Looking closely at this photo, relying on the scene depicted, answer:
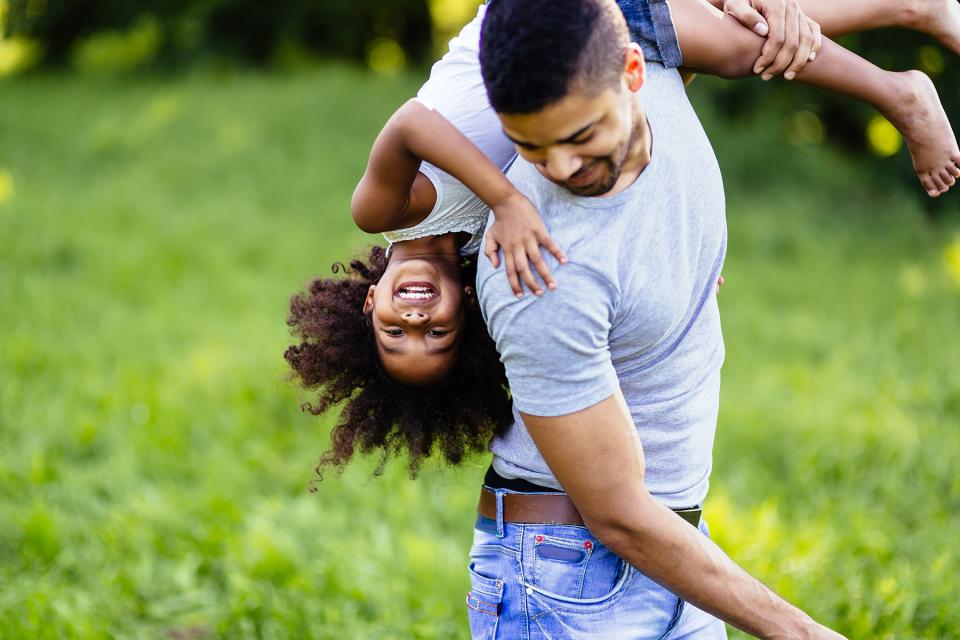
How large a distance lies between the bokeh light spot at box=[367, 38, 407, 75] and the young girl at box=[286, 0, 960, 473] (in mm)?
12045

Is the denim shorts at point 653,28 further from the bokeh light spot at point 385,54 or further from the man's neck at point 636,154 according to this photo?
the bokeh light spot at point 385,54

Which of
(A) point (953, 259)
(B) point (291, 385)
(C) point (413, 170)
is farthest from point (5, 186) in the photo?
(C) point (413, 170)

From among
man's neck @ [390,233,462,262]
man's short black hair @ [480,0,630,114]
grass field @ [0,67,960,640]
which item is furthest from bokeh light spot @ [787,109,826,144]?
man's short black hair @ [480,0,630,114]

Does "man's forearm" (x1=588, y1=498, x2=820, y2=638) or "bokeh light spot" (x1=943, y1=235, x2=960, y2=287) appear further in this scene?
"bokeh light spot" (x1=943, y1=235, x2=960, y2=287)

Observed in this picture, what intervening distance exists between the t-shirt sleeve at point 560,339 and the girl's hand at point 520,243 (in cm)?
2

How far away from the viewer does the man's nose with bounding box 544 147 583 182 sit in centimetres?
176

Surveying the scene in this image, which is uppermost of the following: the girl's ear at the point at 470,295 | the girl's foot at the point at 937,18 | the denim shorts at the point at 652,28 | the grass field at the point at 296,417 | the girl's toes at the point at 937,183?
the girl's foot at the point at 937,18

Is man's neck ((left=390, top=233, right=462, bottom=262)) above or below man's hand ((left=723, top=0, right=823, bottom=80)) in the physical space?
below

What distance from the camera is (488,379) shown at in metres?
2.46

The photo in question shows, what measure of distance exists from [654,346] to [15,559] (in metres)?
3.28

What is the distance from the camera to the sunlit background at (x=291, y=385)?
393 cm

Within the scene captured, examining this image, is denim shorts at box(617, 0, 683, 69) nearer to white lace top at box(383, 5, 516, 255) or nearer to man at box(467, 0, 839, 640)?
man at box(467, 0, 839, 640)

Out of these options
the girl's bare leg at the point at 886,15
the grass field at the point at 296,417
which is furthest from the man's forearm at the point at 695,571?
the grass field at the point at 296,417

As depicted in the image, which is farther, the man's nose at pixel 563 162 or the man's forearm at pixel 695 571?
the man's forearm at pixel 695 571
